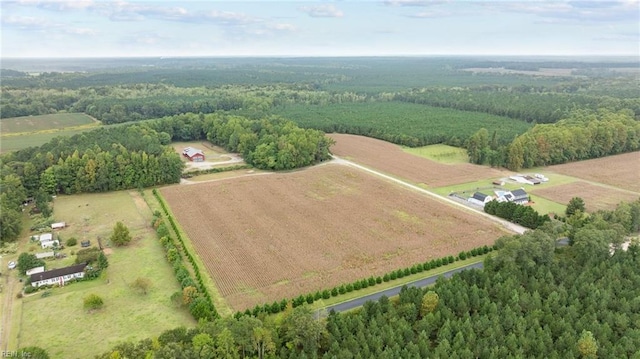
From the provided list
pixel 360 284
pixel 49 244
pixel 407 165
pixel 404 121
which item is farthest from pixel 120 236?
pixel 404 121

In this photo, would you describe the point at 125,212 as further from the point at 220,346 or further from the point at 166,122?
the point at 166,122

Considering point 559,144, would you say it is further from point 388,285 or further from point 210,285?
point 210,285

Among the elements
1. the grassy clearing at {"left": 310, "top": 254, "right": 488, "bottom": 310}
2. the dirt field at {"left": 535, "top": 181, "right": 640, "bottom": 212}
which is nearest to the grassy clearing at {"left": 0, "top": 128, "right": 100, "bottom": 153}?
the grassy clearing at {"left": 310, "top": 254, "right": 488, "bottom": 310}

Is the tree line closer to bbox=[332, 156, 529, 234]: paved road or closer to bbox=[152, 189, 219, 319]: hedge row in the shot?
bbox=[332, 156, 529, 234]: paved road

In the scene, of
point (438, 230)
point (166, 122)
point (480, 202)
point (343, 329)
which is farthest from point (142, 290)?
point (166, 122)

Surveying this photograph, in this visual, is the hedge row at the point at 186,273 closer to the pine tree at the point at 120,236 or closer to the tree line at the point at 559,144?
the pine tree at the point at 120,236

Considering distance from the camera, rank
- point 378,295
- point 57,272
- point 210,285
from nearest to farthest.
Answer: point 378,295
point 210,285
point 57,272

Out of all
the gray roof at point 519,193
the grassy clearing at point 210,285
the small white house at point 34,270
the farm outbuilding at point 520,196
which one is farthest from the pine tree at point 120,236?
the gray roof at point 519,193
